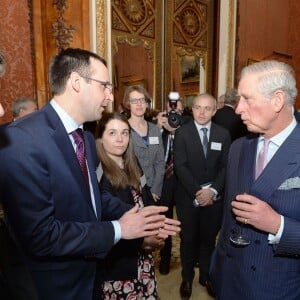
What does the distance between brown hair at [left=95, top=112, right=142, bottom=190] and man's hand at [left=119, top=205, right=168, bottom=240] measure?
1.80ft

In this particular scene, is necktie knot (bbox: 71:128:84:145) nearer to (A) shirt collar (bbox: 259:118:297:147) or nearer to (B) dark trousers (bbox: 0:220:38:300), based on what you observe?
(B) dark trousers (bbox: 0:220:38:300)

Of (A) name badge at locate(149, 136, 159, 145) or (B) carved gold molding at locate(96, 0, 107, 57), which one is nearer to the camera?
A: (A) name badge at locate(149, 136, 159, 145)

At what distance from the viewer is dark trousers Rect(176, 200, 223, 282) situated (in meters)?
3.04

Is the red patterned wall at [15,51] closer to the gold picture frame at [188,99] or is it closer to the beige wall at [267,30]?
the gold picture frame at [188,99]

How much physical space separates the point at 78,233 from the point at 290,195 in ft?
2.80

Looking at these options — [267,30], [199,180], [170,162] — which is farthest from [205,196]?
[267,30]

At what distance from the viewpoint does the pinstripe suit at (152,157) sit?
3179 mm

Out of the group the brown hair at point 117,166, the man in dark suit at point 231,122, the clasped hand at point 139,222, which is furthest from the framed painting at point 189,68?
the clasped hand at point 139,222

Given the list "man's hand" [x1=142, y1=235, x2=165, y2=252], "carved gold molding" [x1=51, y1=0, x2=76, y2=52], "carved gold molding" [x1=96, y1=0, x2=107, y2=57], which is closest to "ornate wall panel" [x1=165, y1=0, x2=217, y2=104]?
"carved gold molding" [x1=96, y1=0, x2=107, y2=57]

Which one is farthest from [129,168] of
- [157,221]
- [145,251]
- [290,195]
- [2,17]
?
[2,17]

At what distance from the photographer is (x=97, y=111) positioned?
Result: 1585 millimetres

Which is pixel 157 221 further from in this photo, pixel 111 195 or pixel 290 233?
pixel 290 233

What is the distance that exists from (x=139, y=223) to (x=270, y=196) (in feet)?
1.86

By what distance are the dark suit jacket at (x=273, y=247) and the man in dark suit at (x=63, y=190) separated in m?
0.43
